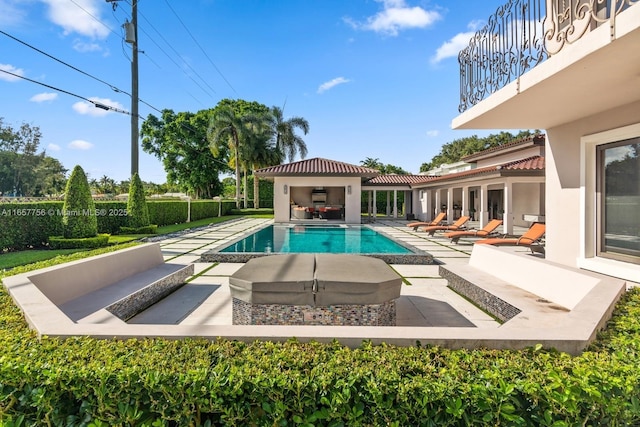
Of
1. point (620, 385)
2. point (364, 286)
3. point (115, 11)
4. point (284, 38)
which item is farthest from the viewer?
point (284, 38)

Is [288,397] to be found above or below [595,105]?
below

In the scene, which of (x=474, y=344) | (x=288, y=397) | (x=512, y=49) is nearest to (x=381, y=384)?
(x=288, y=397)

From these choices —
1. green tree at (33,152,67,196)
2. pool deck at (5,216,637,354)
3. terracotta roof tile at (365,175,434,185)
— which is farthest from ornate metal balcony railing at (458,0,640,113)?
green tree at (33,152,67,196)

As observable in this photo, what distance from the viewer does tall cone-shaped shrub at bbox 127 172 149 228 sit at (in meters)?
17.2

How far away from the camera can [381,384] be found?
1.96 metres

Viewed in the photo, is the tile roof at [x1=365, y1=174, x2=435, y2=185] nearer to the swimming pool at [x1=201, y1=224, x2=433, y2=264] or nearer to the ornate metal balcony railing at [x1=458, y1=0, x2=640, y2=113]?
the swimming pool at [x1=201, y1=224, x2=433, y2=264]

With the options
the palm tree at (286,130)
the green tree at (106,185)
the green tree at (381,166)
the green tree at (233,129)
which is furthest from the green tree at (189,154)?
the green tree at (106,185)

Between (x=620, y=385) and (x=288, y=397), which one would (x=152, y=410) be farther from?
(x=620, y=385)

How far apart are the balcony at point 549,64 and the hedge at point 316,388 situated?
9.44 ft

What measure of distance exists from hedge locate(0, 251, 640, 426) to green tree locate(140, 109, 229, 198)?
40721 mm

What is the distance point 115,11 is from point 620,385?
2128cm

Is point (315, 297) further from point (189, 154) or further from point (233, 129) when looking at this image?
point (189, 154)

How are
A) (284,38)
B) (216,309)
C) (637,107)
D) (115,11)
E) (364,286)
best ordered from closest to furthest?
(364,286), (637,107), (216,309), (115,11), (284,38)

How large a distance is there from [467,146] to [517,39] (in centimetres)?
5672
